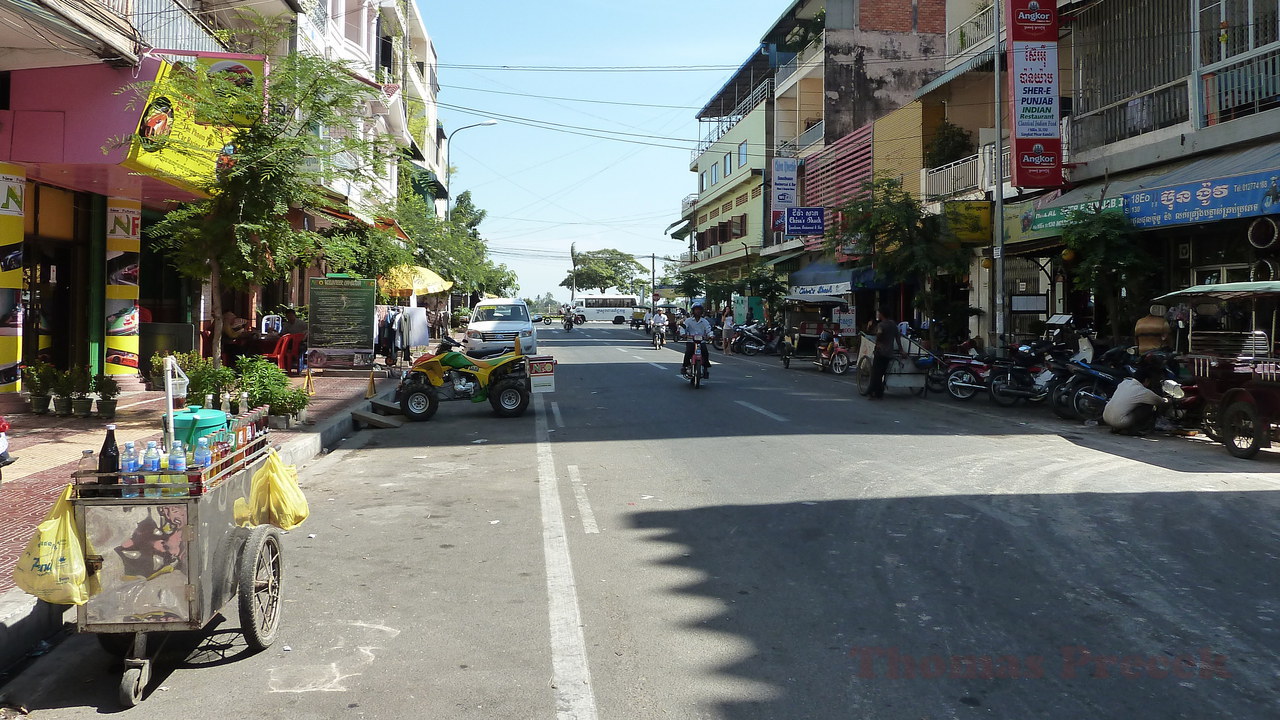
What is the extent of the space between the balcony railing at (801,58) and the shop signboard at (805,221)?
7.44 meters

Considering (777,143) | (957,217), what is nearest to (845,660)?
(957,217)

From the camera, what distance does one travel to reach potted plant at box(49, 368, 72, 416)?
12.9 m

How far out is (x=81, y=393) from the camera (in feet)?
42.5

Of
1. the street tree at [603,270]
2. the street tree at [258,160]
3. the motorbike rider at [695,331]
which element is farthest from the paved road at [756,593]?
the street tree at [603,270]

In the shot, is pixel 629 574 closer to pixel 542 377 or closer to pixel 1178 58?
pixel 542 377

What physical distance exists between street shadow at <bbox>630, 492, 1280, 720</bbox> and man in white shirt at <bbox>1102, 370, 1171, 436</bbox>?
493 cm

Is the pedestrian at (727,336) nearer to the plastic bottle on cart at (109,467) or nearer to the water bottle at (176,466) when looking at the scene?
the water bottle at (176,466)

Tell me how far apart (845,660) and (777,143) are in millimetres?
44134

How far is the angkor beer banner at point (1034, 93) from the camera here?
1995 cm

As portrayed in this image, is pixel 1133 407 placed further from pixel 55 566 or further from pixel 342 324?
pixel 342 324

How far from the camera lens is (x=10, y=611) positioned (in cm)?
498

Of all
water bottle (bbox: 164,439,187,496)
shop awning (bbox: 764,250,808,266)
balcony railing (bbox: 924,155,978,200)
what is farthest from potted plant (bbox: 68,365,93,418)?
shop awning (bbox: 764,250,808,266)

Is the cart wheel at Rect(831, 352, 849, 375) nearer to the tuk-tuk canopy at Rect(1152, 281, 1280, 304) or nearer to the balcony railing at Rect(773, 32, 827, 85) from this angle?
the tuk-tuk canopy at Rect(1152, 281, 1280, 304)

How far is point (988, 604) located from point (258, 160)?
9776 millimetres
